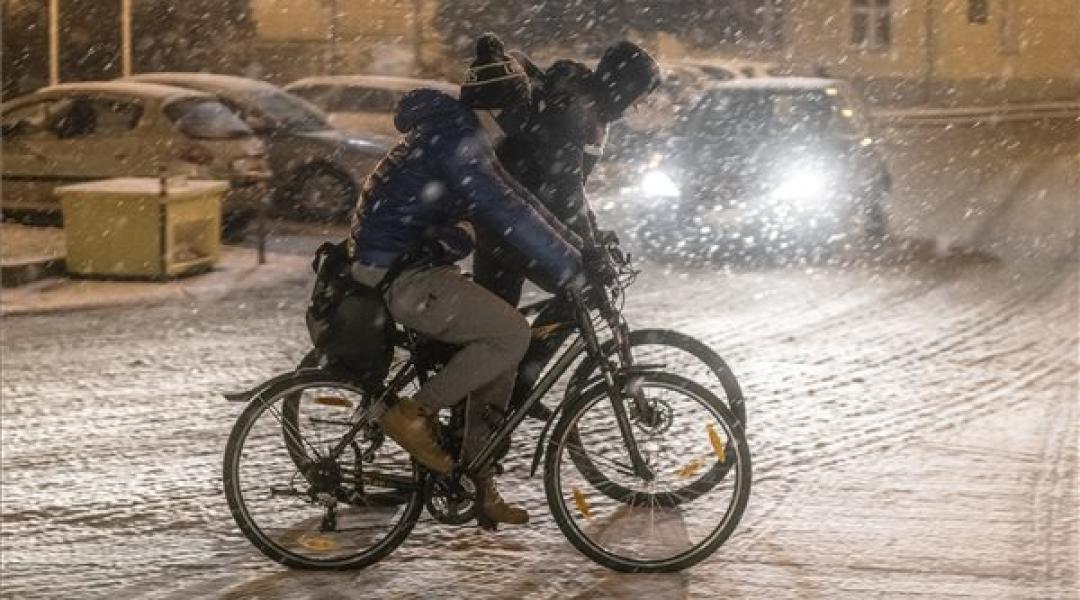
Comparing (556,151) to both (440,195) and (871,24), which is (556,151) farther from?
(871,24)

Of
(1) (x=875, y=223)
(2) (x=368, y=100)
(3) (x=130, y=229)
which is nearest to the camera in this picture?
(3) (x=130, y=229)

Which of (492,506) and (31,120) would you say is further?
(31,120)

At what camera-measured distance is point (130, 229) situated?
14.7m

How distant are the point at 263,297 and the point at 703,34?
2995cm

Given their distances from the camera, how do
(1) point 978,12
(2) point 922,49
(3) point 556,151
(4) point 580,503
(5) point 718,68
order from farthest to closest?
(1) point 978,12 → (2) point 922,49 → (5) point 718,68 → (3) point 556,151 → (4) point 580,503

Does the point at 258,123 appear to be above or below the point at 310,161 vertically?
above

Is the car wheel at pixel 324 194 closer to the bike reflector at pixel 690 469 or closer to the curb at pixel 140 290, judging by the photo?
the curb at pixel 140 290

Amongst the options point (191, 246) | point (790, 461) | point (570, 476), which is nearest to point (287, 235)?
point (191, 246)

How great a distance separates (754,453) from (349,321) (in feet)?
8.62

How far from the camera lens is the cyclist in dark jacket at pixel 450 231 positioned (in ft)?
20.0

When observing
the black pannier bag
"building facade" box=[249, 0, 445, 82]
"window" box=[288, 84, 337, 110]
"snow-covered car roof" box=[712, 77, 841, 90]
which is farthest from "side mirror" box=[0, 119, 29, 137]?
"building facade" box=[249, 0, 445, 82]

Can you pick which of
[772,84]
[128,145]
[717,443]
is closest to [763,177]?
[772,84]

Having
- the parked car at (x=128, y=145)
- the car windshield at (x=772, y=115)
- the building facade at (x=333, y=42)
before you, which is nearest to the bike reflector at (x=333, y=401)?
the car windshield at (x=772, y=115)

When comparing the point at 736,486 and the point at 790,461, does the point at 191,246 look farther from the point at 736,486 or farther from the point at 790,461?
the point at 736,486
